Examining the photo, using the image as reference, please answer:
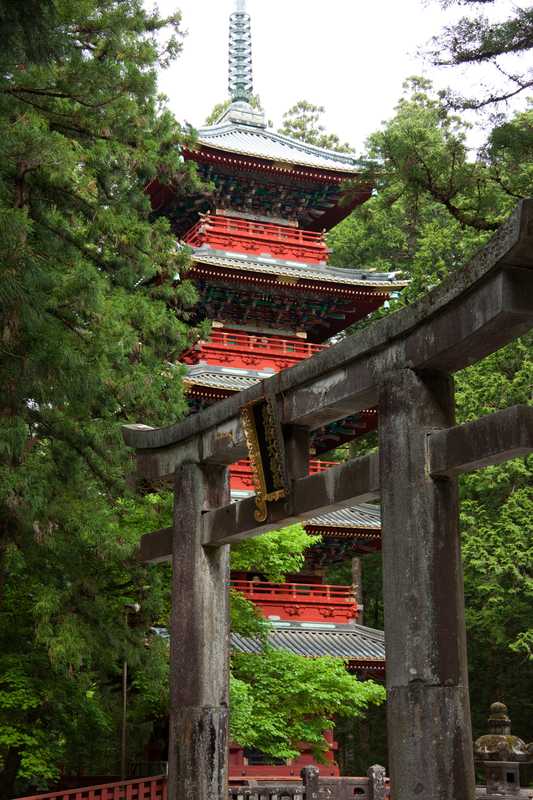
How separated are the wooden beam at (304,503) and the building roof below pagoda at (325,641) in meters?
9.80

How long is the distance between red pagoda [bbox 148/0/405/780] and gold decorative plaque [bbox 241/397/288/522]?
10734 millimetres

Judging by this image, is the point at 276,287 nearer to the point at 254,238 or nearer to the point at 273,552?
the point at 254,238

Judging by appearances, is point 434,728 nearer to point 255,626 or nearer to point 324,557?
point 255,626

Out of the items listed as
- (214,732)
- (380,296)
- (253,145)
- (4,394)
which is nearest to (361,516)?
(380,296)

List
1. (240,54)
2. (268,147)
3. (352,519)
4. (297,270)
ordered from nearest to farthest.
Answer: (352,519), (297,270), (268,147), (240,54)

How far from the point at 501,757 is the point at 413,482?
1150 centimetres

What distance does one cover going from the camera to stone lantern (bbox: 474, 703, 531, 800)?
1591 centimetres

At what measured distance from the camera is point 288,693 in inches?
607

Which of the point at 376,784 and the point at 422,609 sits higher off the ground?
the point at 422,609

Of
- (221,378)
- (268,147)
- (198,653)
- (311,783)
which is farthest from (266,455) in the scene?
(268,147)

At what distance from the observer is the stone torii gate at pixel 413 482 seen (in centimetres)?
612

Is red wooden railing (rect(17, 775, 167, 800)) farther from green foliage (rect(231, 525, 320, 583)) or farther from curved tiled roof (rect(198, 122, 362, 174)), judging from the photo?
curved tiled roof (rect(198, 122, 362, 174))

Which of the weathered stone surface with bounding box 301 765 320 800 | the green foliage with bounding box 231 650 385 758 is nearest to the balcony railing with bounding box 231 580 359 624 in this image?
the green foliage with bounding box 231 650 385 758

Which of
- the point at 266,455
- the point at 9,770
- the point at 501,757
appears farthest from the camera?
the point at 501,757
